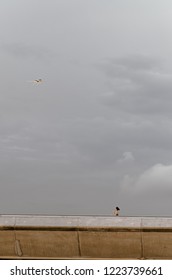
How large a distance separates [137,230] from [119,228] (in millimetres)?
770

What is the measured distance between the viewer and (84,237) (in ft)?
84.1

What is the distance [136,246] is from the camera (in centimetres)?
2538

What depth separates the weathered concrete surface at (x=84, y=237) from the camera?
25.3 meters

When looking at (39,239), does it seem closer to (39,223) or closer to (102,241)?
(39,223)

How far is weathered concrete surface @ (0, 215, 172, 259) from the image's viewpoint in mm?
25266
